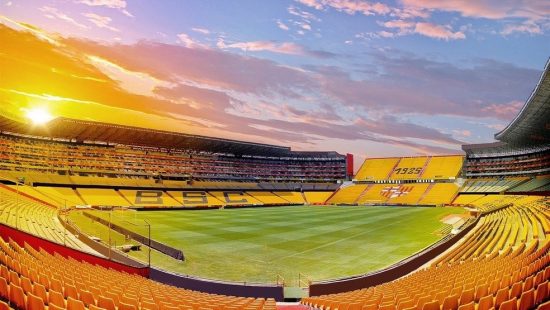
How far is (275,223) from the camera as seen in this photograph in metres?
46.3

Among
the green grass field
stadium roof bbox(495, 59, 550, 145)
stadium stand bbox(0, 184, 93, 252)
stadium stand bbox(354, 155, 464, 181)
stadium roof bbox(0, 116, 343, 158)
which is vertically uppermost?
stadium roof bbox(495, 59, 550, 145)

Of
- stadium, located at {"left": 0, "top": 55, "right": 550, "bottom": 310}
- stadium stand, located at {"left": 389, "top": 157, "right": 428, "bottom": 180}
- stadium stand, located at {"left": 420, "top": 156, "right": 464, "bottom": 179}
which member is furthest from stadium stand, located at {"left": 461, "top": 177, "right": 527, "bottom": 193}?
stadium stand, located at {"left": 389, "top": 157, "right": 428, "bottom": 180}

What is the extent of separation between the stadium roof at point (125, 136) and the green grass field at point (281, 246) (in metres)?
25.4

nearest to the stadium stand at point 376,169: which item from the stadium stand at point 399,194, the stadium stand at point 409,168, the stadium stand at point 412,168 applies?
the stadium stand at point 412,168

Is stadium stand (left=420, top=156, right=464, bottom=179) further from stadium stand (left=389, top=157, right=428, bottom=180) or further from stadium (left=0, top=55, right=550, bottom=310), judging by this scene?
stadium stand (left=389, top=157, right=428, bottom=180)

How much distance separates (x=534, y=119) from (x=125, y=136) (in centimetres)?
6332

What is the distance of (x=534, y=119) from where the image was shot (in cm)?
4297

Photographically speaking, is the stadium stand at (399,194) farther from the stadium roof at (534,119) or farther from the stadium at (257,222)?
the stadium roof at (534,119)

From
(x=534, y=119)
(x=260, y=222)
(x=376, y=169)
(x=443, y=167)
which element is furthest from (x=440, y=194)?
(x=260, y=222)

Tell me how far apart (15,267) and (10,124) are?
60.4 meters

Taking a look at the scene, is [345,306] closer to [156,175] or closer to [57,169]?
[57,169]

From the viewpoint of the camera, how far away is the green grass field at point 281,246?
2272cm

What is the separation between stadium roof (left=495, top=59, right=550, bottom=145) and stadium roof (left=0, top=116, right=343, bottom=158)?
170ft

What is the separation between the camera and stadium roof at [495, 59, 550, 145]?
107 feet
